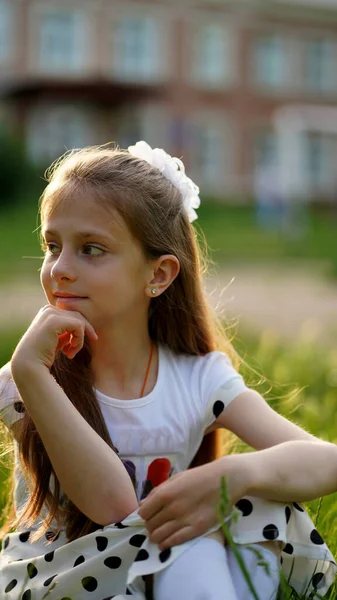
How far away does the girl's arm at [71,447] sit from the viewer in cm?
194

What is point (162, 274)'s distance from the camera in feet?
7.52

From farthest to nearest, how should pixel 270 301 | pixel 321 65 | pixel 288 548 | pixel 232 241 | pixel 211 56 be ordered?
pixel 321 65
pixel 211 56
pixel 232 241
pixel 270 301
pixel 288 548

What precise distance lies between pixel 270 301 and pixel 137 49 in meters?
21.9

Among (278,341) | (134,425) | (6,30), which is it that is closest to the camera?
(134,425)

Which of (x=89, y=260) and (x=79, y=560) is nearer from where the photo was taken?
(x=79, y=560)

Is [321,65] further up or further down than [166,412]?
further down

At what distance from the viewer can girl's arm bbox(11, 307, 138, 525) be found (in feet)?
6.35

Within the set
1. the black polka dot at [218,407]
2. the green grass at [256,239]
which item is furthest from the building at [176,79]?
the black polka dot at [218,407]

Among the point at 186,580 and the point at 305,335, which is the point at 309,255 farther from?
the point at 186,580

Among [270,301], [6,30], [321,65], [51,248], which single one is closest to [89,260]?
[51,248]

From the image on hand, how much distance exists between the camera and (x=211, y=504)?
1896 mm

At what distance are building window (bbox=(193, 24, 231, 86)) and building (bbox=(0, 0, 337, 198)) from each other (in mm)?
29

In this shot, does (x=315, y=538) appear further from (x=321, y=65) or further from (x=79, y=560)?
(x=321, y=65)

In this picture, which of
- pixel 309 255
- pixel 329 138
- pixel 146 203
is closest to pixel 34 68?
pixel 329 138
